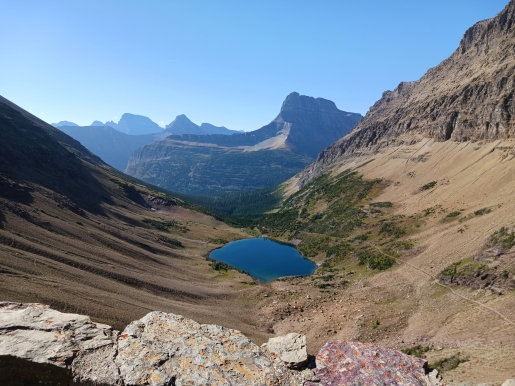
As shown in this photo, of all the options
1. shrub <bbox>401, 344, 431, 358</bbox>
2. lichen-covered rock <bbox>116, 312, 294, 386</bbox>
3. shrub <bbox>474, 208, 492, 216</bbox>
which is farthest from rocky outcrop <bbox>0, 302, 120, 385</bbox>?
shrub <bbox>474, 208, 492, 216</bbox>

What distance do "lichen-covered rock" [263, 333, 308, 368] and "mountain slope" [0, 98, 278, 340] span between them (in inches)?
856

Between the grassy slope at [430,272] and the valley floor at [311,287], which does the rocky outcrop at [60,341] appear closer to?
the valley floor at [311,287]

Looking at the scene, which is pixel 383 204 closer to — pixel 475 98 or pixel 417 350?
pixel 475 98

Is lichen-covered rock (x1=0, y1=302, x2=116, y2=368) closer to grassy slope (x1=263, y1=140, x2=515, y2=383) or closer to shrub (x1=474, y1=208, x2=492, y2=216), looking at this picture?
grassy slope (x1=263, y1=140, x2=515, y2=383)

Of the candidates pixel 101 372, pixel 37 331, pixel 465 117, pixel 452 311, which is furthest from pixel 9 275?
pixel 465 117

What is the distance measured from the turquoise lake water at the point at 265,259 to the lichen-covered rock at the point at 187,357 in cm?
8059

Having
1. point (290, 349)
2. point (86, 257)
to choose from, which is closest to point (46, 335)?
point (290, 349)

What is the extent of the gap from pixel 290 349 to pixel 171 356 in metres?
5.72

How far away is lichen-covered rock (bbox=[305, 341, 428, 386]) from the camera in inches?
568

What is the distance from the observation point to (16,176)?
8975 centimetres

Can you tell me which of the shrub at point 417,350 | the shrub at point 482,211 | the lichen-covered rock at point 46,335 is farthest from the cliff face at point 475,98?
the lichen-covered rock at point 46,335

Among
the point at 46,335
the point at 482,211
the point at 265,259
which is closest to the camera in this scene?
the point at 46,335

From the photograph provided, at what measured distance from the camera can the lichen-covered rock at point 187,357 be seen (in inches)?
459

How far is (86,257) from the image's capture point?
182ft
